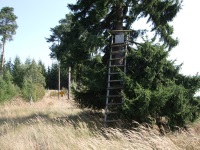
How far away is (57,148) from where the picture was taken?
6625mm

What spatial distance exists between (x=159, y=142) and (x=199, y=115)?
448cm

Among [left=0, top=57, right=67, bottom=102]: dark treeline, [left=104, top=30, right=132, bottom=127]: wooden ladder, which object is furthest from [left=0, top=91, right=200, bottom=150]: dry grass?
[left=0, top=57, right=67, bottom=102]: dark treeline

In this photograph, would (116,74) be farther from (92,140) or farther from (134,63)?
(92,140)

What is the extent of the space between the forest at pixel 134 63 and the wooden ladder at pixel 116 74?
251 millimetres

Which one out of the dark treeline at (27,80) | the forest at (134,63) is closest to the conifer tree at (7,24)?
the dark treeline at (27,80)

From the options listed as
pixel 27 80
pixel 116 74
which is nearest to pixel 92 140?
pixel 116 74

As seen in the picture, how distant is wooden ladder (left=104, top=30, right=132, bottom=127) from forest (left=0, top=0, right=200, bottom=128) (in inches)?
9.9

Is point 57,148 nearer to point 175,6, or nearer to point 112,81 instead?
point 112,81

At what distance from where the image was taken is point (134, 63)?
10156 millimetres

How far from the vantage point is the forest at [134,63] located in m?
8.92

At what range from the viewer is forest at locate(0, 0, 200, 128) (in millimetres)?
8922

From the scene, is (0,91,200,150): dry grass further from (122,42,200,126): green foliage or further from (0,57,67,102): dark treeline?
(0,57,67,102): dark treeline

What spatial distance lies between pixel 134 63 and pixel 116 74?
82cm

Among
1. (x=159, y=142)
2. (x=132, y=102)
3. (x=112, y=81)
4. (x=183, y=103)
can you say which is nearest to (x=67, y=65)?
(x=112, y=81)
